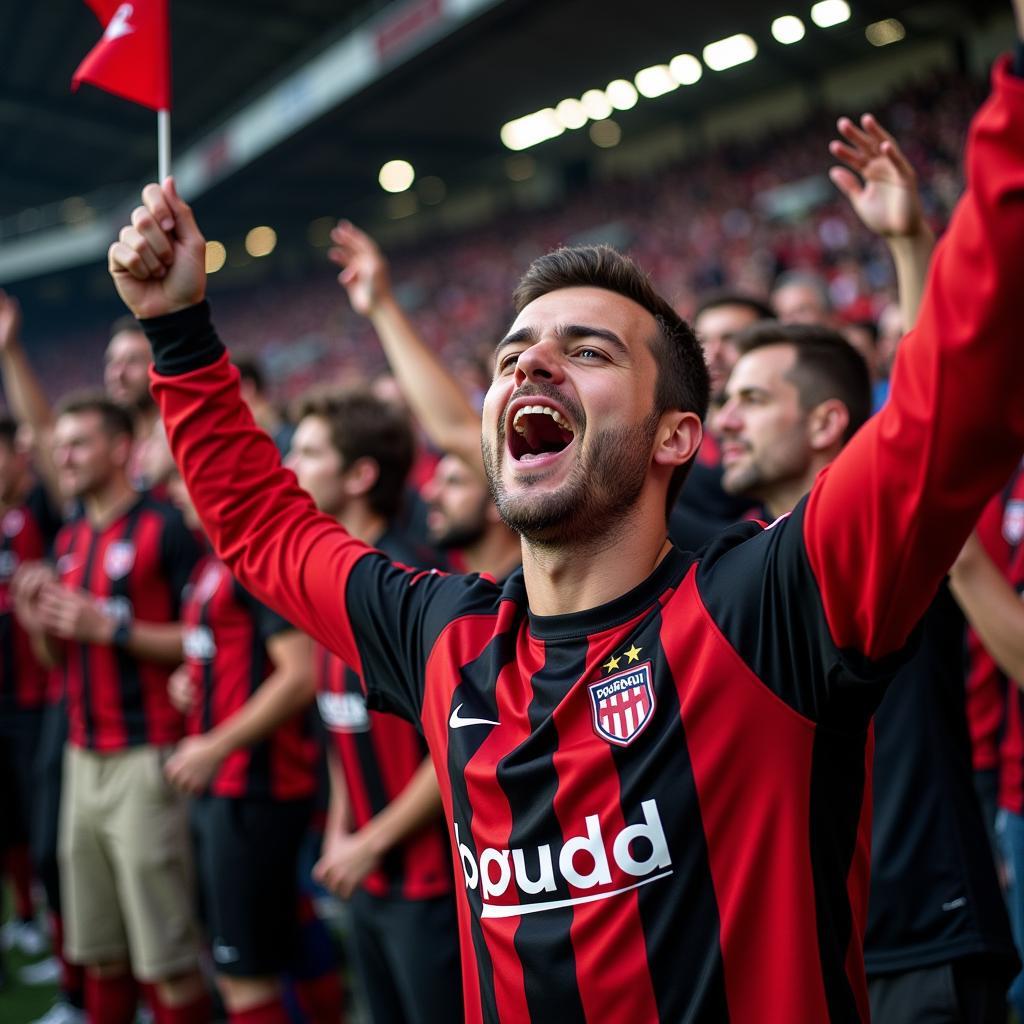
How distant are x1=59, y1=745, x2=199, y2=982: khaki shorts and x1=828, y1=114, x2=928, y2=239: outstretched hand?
3.18 m

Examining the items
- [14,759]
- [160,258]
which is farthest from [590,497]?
[14,759]

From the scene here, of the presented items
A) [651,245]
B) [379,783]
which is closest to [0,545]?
[379,783]

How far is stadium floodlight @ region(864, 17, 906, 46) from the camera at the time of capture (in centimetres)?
1641

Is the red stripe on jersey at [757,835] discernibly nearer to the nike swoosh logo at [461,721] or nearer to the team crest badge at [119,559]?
the nike swoosh logo at [461,721]

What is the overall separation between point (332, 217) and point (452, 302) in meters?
6.10

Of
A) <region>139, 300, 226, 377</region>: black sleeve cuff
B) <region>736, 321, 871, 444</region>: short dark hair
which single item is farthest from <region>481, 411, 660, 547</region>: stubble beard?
<region>736, 321, 871, 444</region>: short dark hair

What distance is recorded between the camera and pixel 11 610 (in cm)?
576

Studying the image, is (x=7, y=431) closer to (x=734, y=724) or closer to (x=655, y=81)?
(x=734, y=724)

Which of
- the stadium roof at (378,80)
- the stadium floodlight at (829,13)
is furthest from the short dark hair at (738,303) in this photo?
the stadium floodlight at (829,13)

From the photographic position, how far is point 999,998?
7.15ft

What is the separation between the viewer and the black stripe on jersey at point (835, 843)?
4.65 ft

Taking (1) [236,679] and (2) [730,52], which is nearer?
(1) [236,679]

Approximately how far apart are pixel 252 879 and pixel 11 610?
2.91 metres

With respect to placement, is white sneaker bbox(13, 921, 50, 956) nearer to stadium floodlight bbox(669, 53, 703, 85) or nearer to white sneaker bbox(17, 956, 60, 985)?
white sneaker bbox(17, 956, 60, 985)
